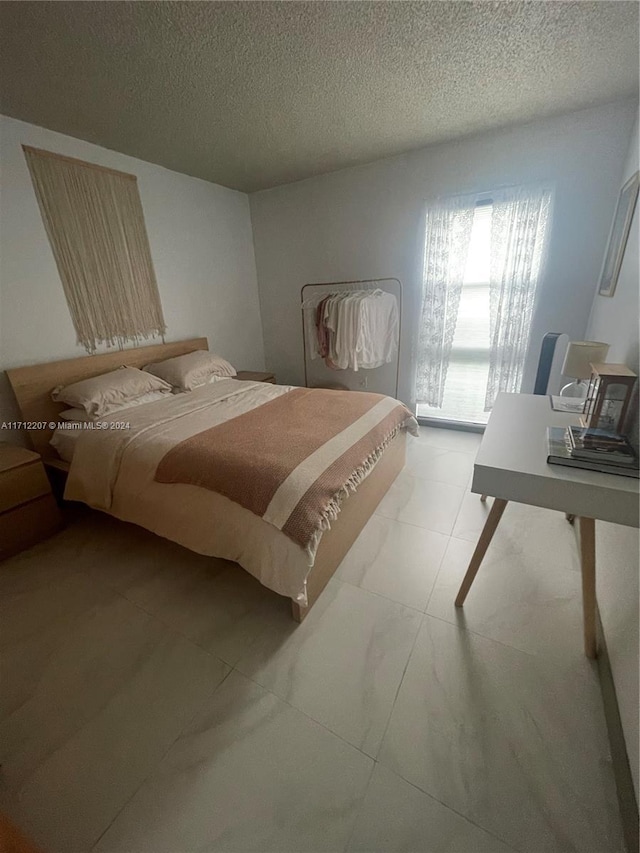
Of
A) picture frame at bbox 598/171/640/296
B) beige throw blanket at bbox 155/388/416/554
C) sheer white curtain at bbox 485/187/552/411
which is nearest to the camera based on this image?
beige throw blanket at bbox 155/388/416/554

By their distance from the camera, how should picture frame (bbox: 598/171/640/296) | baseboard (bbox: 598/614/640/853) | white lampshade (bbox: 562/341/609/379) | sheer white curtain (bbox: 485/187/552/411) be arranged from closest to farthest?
baseboard (bbox: 598/614/640/853)
white lampshade (bbox: 562/341/609/379)
picture frame (bbox: 598/171/640/296)
sheer white curtain (bbox: 485/187/552/411)

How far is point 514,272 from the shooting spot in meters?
2.67

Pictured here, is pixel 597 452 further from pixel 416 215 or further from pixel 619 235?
pixel 416 215

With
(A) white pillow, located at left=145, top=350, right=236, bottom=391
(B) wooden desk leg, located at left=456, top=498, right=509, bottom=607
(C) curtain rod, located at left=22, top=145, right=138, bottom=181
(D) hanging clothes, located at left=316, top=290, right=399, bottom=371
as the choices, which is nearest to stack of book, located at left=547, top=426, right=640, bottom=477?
(B) wooden desk leg, located at left=456, top=498, right=509, bottom=607

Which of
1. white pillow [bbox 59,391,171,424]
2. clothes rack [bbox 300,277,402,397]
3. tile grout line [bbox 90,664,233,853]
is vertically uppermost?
clothes rack [bbox 300,277,402,397]

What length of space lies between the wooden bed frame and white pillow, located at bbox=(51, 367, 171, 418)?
8cm

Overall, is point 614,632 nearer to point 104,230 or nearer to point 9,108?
point 104,230

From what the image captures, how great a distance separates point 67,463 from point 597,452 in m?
2.80

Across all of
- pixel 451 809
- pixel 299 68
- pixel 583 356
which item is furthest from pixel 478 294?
pixel 451 809

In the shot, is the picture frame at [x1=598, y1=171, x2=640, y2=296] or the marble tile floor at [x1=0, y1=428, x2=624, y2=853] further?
the picture frame at [x1=598, y1=171, x2=640, y2=296]

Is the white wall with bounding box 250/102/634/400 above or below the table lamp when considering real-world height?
above

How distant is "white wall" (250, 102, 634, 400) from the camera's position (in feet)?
7.70

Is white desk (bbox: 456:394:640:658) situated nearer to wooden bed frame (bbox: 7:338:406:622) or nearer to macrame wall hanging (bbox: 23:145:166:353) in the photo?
wooden bed frame (bbox: 7:338:406:622)

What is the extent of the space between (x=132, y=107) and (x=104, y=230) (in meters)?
0.86
